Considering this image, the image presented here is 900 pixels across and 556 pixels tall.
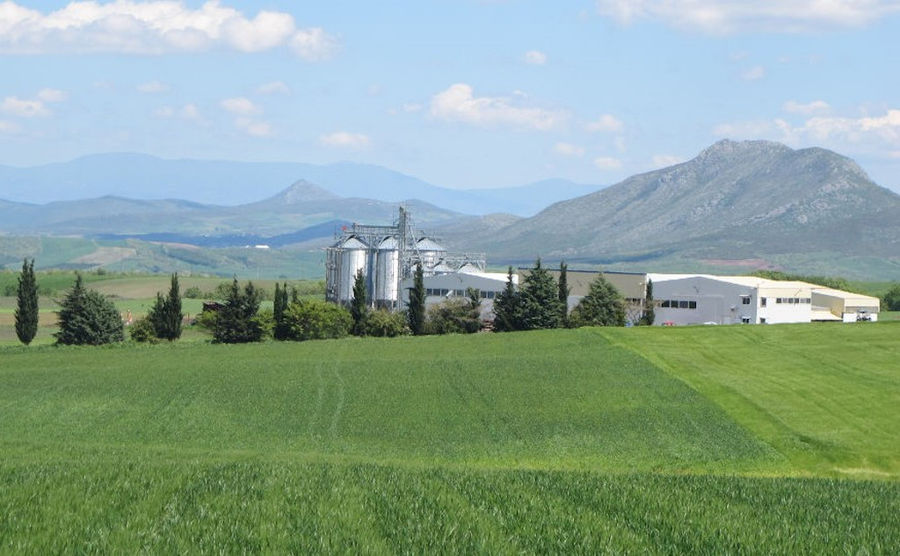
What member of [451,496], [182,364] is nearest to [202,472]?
[451,496]

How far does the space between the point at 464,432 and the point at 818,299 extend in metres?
81.7

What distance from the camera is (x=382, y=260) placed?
11869cm

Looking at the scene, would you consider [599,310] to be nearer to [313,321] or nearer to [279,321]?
[313,321]

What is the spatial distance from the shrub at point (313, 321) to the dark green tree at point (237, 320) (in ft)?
8.38

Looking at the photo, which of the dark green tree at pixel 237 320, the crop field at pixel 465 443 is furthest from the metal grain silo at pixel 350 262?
the crop field at pixel 465 443

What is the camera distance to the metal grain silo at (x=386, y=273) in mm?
118000

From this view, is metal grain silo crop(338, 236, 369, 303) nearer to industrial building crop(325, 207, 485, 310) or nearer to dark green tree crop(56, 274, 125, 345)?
industrial building crop(325, 207, 485, 310)

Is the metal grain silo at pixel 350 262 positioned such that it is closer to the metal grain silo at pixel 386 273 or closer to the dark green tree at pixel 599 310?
the metal grain silo at pixel 386 273

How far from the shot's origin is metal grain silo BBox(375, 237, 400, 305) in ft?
387

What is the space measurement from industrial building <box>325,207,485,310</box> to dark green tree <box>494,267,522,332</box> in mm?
25643

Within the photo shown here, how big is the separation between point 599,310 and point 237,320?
27.3 m

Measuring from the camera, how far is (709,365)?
6353cm

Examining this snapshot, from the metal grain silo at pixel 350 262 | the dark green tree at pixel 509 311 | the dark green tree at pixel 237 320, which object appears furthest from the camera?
the metal grain silo at pixel 350 262

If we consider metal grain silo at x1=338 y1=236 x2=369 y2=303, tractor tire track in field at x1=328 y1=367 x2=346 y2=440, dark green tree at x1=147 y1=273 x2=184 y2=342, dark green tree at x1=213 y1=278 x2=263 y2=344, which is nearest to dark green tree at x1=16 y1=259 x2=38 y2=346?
dark green tree at x1=147 y1=273 x2=184 y2=342
